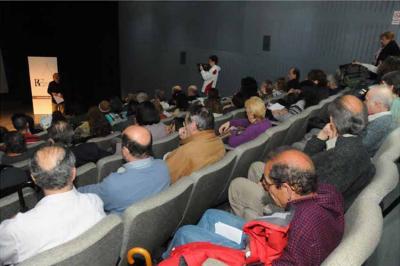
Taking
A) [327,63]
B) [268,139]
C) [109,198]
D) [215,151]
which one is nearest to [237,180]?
[215,151]

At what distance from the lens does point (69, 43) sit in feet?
33.9

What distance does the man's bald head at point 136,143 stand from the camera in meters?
2.08

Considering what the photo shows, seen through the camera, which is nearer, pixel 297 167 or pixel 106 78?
pixel 297 167

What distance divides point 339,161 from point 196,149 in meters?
0.98

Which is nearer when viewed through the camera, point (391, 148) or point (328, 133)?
point (391, 148)

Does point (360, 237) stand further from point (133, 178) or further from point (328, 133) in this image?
point (328, 133)

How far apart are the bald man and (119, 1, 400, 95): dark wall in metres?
5.74

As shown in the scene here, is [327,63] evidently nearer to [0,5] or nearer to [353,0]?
[353,0]

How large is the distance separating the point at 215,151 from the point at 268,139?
554 mm

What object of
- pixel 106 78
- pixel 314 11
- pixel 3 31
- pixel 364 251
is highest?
pixel 314 11

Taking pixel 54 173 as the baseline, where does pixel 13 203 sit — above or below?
below

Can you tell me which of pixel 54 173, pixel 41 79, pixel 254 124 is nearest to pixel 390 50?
pixel 254 124

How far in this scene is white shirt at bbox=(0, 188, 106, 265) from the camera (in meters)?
1.43

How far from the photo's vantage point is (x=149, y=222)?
64.0 inches
